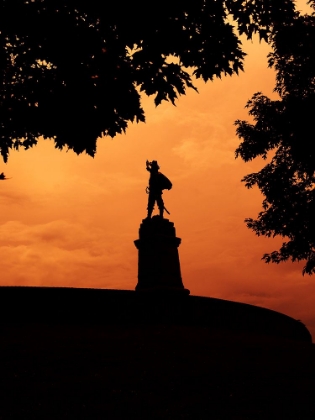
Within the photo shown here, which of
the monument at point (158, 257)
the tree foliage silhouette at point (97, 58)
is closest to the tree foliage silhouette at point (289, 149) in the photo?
the monument at point (158, 257)

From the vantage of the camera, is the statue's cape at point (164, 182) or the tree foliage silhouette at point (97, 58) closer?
the tree foliage silhouette at point (97, 58)

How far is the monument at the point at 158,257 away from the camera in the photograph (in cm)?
1727

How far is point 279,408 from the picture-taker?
6984mm

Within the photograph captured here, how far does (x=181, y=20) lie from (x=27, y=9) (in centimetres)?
225

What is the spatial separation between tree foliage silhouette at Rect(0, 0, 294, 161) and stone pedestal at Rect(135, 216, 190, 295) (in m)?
10.3

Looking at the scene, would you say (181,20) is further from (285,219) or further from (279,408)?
(285,219)

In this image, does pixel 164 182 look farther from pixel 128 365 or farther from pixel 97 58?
pixel 97 58

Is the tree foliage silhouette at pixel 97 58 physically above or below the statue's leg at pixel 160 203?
below

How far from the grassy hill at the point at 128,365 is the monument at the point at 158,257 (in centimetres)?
160

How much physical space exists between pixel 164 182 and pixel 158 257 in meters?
3.83

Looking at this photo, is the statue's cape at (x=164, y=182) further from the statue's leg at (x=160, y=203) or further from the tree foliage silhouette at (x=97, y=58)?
the tree foliage silhouette at (x=97, y=58)

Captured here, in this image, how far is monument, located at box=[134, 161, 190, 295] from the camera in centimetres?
1727

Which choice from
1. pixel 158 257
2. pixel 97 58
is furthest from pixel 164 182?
pixel 97 58

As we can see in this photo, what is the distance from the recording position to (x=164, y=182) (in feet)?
65.6
